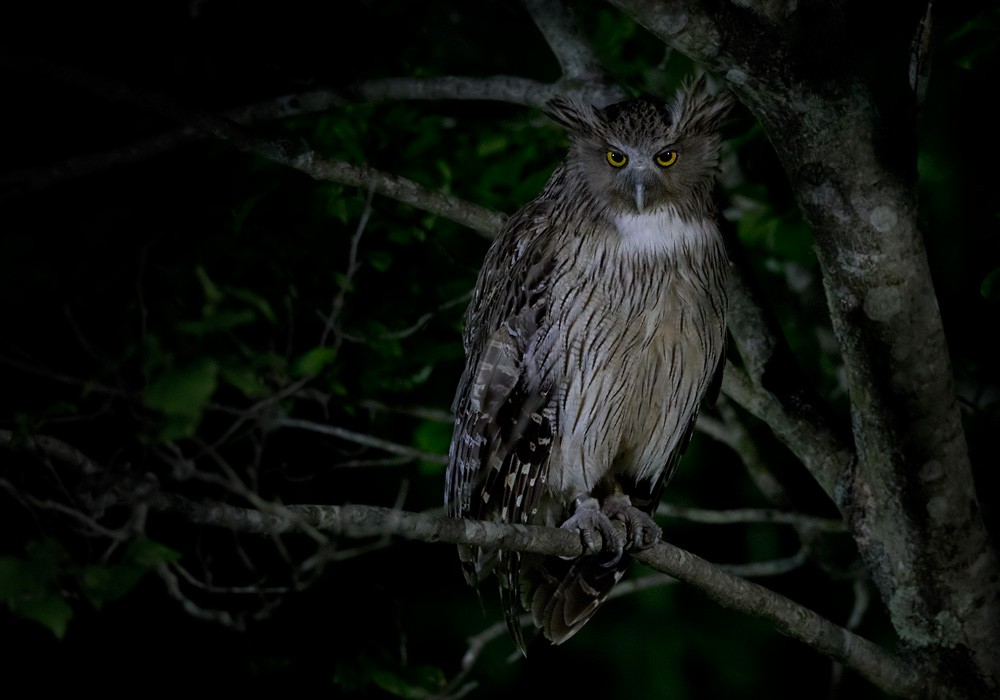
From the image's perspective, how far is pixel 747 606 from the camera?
8.34 ft

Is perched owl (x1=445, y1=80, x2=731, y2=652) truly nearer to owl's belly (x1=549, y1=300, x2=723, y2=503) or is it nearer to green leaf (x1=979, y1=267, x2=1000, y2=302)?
owl's belly (x1=549, y1=300, x2=723, y2=503)

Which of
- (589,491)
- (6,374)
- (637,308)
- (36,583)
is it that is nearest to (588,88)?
(637,308)

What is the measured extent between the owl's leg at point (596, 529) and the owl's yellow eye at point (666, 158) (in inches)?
38.5

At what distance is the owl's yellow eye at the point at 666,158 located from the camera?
283 centimetres

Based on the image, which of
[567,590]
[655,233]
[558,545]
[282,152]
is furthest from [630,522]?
[282,152]

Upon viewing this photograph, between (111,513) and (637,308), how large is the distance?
5.38 ft

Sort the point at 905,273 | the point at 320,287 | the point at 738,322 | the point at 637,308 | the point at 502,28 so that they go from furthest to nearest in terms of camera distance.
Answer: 1. the point at 502,28
2. the point at 320,287
3. the point at 738,322
4. the point at 637,308
5. the point at 905,273

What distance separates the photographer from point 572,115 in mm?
2924

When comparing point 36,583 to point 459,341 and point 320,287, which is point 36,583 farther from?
point 459,341

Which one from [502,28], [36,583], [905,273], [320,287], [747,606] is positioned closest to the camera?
[36,583]

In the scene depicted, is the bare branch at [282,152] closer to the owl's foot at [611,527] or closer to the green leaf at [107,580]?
the owl's foot at [611,527]

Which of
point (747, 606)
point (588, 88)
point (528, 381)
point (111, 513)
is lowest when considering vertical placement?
point (111, 513)

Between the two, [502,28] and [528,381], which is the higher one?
[502,28]

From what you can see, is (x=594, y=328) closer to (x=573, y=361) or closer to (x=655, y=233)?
(x=573, y=361)
